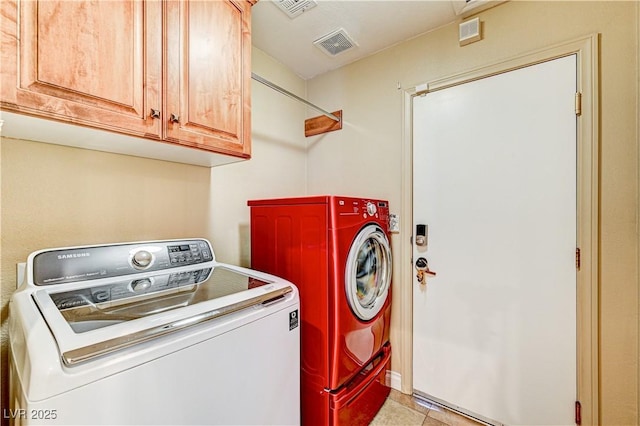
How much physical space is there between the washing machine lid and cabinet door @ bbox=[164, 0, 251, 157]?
628mm

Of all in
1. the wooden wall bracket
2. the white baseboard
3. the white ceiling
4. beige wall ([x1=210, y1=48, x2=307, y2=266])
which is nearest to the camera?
the white ceiling

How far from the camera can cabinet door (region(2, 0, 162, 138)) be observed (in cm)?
79

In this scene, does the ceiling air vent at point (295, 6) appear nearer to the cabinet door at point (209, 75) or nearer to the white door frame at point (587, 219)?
the cabinet door at point (209, 75)

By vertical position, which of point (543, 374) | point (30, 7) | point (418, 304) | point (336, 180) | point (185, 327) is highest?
point (30, 7)

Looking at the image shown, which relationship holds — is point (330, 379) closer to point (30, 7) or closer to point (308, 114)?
point (30, 7)

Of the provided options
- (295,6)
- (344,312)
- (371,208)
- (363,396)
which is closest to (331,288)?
(344,312)

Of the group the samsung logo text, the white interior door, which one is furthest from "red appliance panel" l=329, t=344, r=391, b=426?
the samsung logo text

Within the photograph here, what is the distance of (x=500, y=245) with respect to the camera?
5.28ft

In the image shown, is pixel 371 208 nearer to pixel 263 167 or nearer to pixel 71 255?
pixel 263 167

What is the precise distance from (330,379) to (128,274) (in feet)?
3.71

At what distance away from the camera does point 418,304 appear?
1.92 meters

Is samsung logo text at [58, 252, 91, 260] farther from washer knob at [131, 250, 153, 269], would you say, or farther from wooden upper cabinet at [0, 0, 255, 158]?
wooden upper cabinet at [0, 0, 255, 158]

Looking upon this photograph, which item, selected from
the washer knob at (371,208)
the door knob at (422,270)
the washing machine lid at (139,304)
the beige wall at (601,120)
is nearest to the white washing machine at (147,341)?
the washing machine lid at (139,304)

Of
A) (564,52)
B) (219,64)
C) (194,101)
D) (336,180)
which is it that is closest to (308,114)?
(336,180)
